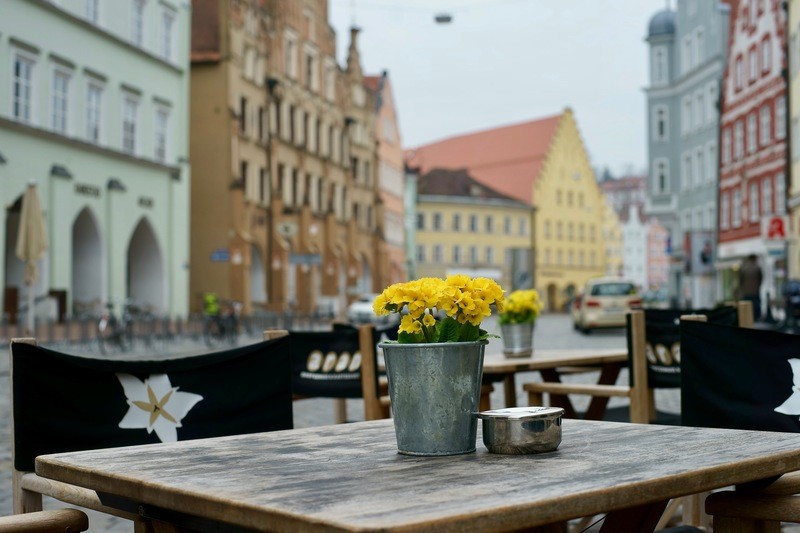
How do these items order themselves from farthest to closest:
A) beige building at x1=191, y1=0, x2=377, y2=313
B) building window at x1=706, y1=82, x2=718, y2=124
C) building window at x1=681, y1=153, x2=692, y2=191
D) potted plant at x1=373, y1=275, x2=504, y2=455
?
building window at x1=681, y1=153, x2=692, y2=191 → building window at x1=706, y1=82, x2=718, y2=124 → beige building at x1=191, y1=0, x2=377, y2=313 → potted plant at x1=373, y1=275, x2=504, y2=455

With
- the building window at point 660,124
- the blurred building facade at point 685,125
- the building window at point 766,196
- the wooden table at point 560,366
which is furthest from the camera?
the building window at point 660,124

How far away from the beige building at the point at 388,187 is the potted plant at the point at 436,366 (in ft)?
210

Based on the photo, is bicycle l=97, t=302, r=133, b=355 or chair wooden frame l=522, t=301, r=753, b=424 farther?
bicycle l=97, t=302, r=133, b=355

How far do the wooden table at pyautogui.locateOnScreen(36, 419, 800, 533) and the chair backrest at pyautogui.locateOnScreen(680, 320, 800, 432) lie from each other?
670 mm

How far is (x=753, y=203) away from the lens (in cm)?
5038

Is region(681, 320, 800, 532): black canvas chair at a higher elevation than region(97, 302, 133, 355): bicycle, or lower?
higher

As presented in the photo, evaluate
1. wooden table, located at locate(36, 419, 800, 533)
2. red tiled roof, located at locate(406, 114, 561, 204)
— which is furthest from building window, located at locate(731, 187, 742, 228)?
wooden table, located at locate(36, 419, 800, 533)

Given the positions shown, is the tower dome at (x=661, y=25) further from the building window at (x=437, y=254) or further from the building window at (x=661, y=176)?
the building window at (x=437, y=254)

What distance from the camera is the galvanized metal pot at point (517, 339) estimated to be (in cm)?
727

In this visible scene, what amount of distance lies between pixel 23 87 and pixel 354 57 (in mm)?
36670

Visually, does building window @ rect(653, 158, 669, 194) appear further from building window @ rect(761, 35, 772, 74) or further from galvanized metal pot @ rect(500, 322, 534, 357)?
galvanized metal pot @ rect(500, 322, 534, 357)

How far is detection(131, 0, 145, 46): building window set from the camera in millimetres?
37062

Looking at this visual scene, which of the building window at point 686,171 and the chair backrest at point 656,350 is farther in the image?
the building window at point 686,171

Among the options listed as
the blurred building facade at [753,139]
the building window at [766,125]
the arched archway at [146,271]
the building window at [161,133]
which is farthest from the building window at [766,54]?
the arched archway at [146,271]
